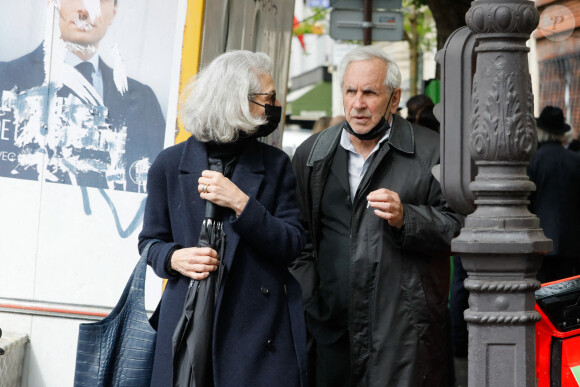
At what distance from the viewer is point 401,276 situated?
4426 millimetres

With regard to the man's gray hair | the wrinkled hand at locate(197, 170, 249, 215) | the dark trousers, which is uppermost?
the man's gray hair

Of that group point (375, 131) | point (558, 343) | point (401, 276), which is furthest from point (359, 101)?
point (558, 343)

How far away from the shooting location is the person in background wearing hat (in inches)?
A: 332

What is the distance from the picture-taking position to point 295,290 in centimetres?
390

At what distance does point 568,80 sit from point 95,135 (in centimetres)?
1420

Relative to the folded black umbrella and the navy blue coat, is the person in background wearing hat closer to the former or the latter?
the navy blue coat

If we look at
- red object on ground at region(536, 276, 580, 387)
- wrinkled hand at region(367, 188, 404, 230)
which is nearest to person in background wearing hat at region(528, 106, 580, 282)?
red object on ground at region(536, 276, 580, 387)

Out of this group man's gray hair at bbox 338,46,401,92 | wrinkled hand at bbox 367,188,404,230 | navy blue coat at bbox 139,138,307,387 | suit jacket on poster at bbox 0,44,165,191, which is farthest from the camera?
suit jacket on poster at bbox 0,44,165,191

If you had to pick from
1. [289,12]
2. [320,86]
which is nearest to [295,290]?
[289,12]

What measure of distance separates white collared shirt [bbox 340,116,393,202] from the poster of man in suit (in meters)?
0.98

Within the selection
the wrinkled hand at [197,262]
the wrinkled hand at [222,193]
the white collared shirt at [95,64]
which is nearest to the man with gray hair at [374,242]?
the wrinkled hand at [222,193]

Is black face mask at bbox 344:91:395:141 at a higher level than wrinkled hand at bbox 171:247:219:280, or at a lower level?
A: higher

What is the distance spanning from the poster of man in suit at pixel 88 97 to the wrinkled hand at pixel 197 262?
1581 mm

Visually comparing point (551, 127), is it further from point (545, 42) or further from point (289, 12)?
point (545, 42)
